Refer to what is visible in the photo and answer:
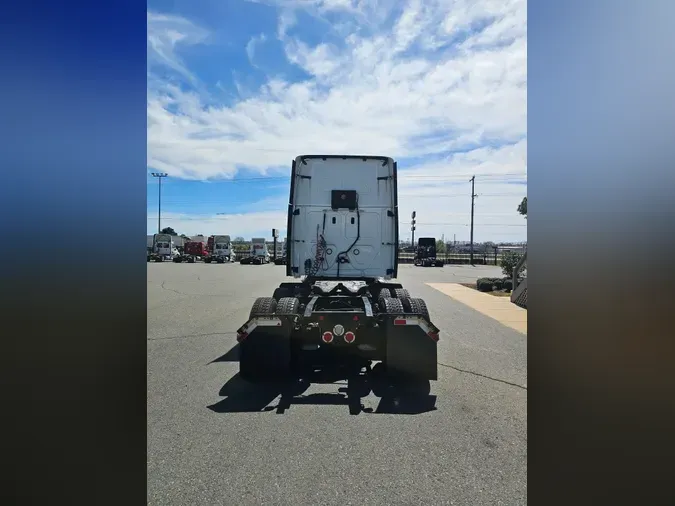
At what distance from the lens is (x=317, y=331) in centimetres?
517

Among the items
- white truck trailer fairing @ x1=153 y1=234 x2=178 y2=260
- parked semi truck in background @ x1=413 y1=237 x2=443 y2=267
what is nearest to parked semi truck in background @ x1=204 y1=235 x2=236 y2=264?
white truck trailer fairing @ x1=153 y1=234 x2=178 y2=260

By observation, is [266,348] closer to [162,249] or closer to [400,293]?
[400,293]

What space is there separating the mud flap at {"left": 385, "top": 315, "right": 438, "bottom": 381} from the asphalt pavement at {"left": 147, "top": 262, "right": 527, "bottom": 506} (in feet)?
0.96

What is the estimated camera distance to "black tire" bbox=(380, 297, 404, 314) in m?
5.16

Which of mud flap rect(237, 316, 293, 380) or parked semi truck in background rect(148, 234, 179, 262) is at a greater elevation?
parked semi truck in background rect(148, 234, 179, 262)

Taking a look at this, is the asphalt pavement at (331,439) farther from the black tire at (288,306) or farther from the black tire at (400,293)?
the black tire at (400,293)

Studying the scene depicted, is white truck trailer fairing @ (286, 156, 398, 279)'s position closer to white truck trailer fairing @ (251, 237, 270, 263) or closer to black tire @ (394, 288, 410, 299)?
black tire @ (394, 288, 410, 299)

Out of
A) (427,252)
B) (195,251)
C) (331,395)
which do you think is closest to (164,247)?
(195,251)

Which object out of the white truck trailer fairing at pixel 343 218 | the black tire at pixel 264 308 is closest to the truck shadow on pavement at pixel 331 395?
the black tire at pixel 264 308

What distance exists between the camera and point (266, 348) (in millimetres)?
5008

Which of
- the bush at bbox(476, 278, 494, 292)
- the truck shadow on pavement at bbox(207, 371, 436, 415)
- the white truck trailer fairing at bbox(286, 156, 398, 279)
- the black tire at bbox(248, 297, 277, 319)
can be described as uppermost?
the white truck trailer fairing at bbox(286, 156, 398, 279)

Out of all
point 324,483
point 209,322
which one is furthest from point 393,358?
point 209,322
